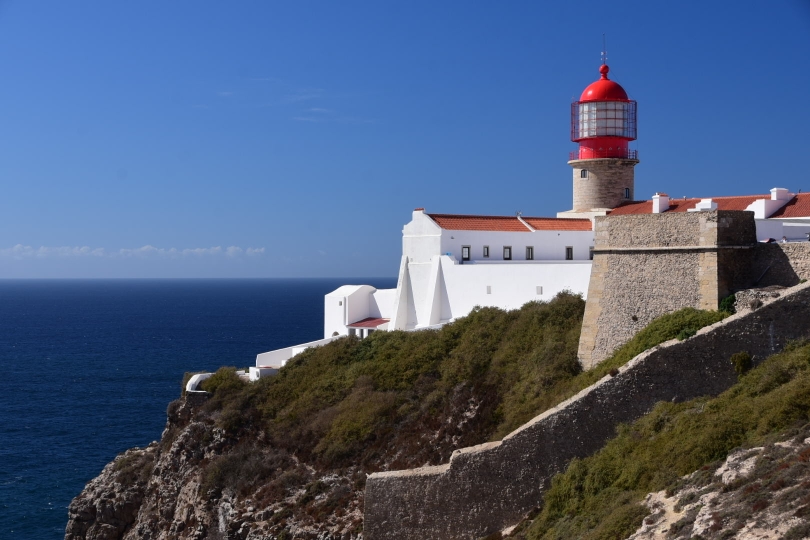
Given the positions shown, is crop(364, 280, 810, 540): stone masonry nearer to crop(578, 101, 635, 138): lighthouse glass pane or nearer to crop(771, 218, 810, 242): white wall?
crop(771, 218, 810, 242): white wall

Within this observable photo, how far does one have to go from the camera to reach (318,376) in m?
30.5

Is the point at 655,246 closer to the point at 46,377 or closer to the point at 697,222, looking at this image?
the point at 697,222

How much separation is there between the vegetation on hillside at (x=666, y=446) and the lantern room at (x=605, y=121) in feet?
61.7

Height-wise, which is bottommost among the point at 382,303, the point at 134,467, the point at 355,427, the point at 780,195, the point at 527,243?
the point at 134,467

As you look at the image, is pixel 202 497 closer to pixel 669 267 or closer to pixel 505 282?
pixel 505 282

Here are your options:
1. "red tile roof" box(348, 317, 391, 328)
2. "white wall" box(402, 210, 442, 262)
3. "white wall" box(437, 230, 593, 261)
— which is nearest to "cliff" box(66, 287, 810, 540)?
"red tile roof" box(348, 317, 391, 328)

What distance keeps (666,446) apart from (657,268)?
628 cm

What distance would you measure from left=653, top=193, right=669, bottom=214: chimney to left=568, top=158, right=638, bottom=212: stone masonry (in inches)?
135

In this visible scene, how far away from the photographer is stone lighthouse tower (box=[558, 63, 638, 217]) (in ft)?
110

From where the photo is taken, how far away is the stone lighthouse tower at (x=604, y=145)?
1323 inches

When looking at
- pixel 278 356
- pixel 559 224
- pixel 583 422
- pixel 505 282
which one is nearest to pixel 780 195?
pixel 559 224

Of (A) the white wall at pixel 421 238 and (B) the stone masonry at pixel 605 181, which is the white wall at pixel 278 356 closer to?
(A) the white wall at pixel 421 238

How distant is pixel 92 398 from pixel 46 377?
1072 cm

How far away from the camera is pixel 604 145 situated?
1329 inches
